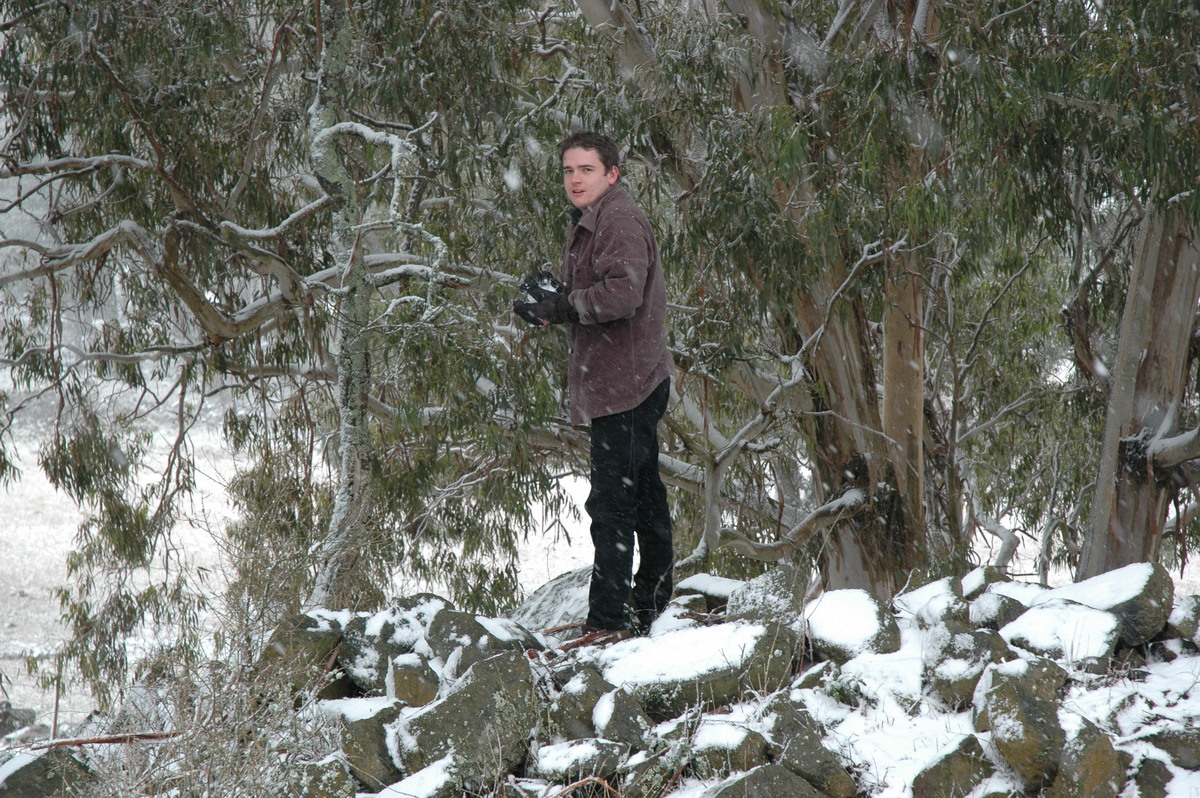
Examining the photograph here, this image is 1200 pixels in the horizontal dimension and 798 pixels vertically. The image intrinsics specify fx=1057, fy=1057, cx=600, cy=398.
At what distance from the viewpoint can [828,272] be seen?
18.6 ft

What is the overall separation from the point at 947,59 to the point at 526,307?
2854 millimetres

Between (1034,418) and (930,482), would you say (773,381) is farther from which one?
(1034,418)

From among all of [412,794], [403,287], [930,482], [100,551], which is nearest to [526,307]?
[412,794]

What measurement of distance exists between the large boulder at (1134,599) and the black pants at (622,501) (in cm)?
110

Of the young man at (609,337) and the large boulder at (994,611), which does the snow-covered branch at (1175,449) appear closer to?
the large boulder at (994,611)

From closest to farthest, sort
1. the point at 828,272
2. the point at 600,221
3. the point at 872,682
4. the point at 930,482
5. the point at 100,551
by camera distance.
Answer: the point at 872,682 < the point at 600,221 < the point at 828,272 < the point at 930,482 < the point at 100,551

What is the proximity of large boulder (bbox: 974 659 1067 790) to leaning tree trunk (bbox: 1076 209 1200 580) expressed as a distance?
3606 mm

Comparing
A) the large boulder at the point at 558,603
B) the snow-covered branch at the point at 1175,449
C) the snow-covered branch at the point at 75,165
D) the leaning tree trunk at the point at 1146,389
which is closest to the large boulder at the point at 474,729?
the large boulder at the point at 558,603

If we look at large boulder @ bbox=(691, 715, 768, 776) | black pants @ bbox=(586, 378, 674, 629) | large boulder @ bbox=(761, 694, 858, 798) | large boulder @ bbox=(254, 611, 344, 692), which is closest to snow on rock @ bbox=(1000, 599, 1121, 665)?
large boulder @ bbox=(761, 694, 858, 798)

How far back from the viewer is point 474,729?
2354mm

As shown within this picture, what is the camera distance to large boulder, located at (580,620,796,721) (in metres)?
2.55

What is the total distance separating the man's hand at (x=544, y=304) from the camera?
2.74m

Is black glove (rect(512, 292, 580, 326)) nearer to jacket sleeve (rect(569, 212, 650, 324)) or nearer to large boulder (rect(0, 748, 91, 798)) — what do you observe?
jacket sleeve (rect(569, 212, 650, 324))

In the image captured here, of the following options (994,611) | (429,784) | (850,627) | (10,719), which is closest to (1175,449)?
(994,611)
